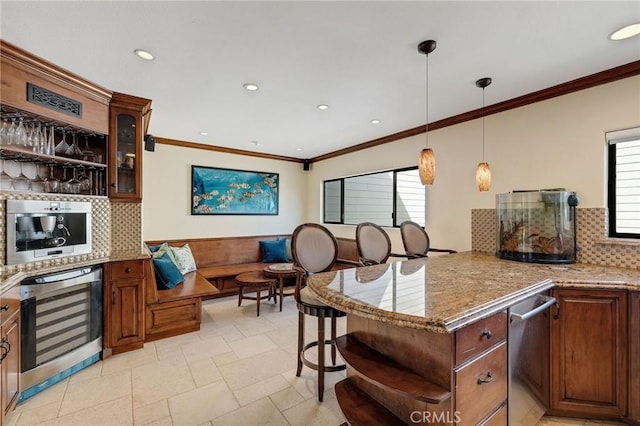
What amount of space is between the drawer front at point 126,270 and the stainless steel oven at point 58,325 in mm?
108

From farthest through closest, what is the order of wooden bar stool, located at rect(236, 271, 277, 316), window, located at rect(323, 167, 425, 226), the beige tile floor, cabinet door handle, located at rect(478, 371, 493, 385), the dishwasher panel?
window, located at rect(323, 167, 425, 226), wooden bar stool, located at rect(236, 271, 277, 316), the beige tile floor, the dishwasher panel, cabinet door handle, located at rect(478, 371, 493, 385)

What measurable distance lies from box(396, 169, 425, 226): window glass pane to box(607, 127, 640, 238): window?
6.09 ft

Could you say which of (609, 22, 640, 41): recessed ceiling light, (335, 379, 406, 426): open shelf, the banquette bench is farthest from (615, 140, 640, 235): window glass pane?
the banquette bench

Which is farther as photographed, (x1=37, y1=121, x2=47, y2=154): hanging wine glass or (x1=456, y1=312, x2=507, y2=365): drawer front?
(x1=37, y1=121, x2=47, y2=154): hanging wine glass

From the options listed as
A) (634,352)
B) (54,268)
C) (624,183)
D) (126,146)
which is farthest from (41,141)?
(624,183)

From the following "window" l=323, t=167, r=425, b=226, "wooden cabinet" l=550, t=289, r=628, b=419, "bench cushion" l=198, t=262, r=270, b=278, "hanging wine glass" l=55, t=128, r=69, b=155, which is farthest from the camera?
"bench cushion" l=198, t=262, r=270, b=278

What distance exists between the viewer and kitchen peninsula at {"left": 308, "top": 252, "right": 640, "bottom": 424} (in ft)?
3.99

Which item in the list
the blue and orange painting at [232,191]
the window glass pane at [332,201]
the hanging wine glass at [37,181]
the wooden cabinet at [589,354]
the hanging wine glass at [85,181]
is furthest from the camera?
the window glass pane at [332,201]

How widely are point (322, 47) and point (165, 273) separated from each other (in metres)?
3.02

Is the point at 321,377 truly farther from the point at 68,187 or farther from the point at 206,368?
the point at 68,187

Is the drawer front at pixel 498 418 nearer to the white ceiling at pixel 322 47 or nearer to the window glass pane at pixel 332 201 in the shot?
the white ceiling at pixel 322 47

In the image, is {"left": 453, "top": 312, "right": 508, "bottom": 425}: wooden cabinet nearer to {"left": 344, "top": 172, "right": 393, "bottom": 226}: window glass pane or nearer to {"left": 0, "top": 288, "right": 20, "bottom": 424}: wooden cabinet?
{"left": 0, "top": 288, "right": 20, "bottom": 424}: wooden cabinet

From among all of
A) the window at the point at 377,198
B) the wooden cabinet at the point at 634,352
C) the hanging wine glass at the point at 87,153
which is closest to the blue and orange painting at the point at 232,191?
the window at the point at 377,198

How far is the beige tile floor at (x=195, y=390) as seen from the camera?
1938 mm
